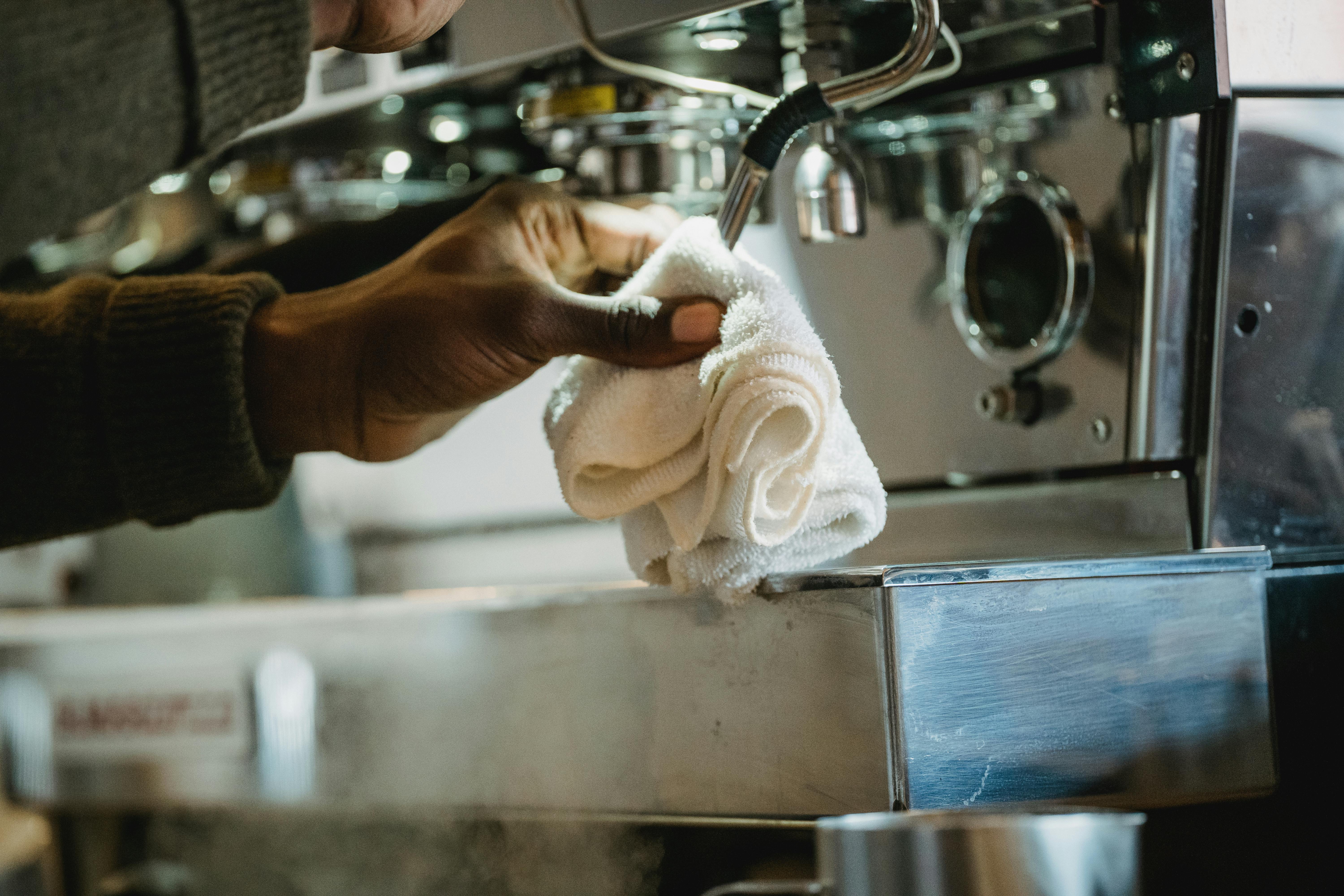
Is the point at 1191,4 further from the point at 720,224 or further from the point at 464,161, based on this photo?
the point at 464,161

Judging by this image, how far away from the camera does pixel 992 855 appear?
41cm

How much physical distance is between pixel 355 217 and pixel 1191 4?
2.31 feet

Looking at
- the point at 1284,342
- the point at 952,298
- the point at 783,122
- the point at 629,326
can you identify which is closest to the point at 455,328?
the point at 629,326

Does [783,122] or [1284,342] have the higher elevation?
[783,122]

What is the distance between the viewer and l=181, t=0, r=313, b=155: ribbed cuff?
0.41 meters

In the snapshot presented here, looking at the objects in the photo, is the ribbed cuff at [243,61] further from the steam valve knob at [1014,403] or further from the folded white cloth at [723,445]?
the steam valve knob at [1014,403]

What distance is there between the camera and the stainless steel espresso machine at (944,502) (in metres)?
0.54

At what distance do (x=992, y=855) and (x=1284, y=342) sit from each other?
1.21ft

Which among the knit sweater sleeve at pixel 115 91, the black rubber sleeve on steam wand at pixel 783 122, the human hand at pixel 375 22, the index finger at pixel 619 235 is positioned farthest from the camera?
Answer: the index finger at pixel 619 235

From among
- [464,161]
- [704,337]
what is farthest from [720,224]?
[464,161]

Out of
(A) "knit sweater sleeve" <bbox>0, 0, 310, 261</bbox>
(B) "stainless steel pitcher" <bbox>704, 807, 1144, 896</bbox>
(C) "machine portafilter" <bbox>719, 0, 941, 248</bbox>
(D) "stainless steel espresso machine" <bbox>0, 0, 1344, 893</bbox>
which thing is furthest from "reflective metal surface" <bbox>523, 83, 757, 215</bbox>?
(B) "stainless steel pitcher" <bbox>704, 807, 1144, 896</bbox>

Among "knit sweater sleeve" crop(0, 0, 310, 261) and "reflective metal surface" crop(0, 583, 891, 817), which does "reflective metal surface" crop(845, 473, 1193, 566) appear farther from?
"knit sweater sleeve" crop(0, 0, 310, 261)

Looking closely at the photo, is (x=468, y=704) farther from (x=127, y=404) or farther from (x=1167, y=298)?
(x=1167, y=298)

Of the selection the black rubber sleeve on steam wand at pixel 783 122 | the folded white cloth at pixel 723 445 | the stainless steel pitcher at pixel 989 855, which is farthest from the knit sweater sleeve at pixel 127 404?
the stainless steel pitcher at pixel 989 855
